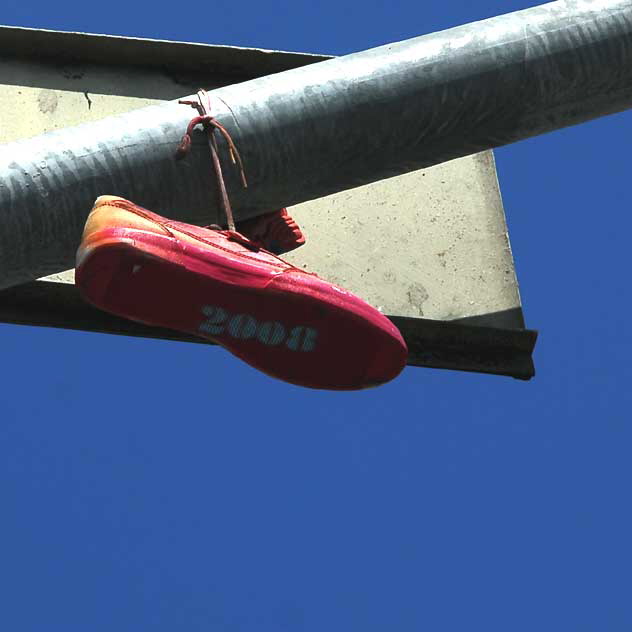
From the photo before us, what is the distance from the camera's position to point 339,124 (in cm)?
836

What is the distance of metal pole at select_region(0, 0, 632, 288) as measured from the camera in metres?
8.05

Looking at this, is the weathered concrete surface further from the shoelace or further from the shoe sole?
the shoe sole

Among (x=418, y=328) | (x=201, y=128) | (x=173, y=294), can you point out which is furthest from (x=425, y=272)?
(x=173, y=294)

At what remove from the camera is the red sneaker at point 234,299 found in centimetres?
723

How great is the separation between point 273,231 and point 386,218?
190cm

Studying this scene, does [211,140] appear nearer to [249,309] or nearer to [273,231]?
[273,231]

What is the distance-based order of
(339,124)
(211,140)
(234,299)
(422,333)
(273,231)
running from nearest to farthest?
(234,299), (211,140), (339,124), (273,231), (422,333)

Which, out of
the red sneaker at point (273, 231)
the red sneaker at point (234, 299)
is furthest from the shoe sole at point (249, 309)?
the red sneaker at point (273, 231)

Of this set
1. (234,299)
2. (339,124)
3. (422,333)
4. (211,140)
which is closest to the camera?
(234,299)

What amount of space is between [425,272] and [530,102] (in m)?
1.83

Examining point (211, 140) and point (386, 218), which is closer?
point (211, 140)

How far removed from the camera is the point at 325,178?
27.8 feet

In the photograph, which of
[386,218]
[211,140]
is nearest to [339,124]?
[211,140]

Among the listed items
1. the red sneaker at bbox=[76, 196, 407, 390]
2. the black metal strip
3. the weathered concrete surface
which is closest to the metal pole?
the red sneaker at bbox=[76, 196, 407, 390]
